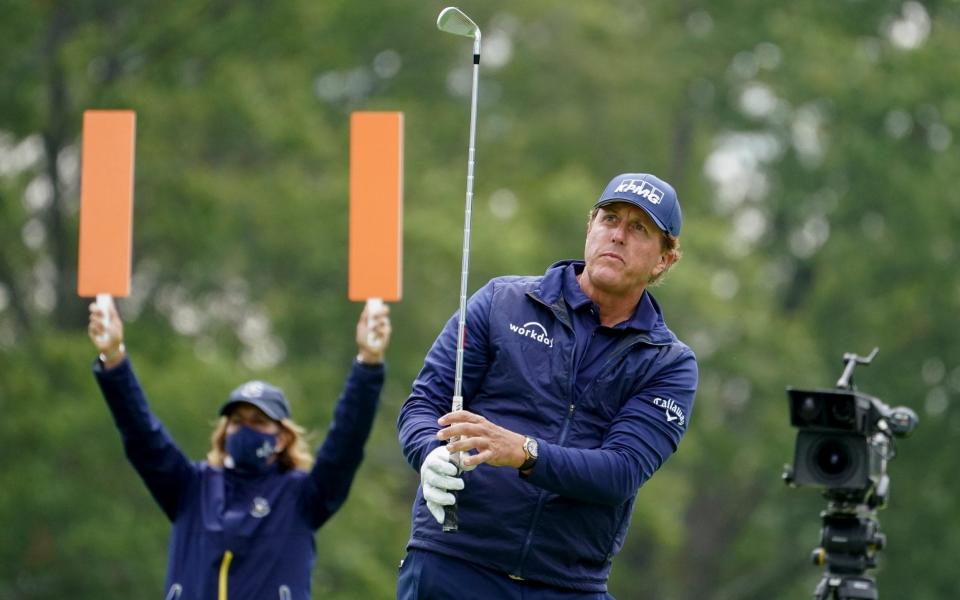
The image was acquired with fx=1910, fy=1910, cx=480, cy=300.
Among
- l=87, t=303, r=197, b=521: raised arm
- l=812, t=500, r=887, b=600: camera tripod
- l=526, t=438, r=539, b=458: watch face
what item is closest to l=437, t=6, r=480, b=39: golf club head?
l=526, t=438, r=539, b=458: watch face

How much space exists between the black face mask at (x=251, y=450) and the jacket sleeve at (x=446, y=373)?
82.1 inches

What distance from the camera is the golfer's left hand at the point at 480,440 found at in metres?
4.97

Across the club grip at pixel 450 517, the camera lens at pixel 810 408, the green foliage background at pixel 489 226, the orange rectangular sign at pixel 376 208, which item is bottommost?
the club grip at pixel 450 517

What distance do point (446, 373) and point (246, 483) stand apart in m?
2.22

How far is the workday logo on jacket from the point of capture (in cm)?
540

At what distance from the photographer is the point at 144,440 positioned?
24.1 feet

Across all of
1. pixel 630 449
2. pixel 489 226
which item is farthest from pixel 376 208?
pixel 489 226

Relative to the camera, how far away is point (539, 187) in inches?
996

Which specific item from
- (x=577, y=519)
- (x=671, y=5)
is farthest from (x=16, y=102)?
(x=577, y=519)

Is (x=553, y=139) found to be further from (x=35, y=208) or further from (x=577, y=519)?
(x=577, y=519)

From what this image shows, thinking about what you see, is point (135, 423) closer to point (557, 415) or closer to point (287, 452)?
point (287, 452)

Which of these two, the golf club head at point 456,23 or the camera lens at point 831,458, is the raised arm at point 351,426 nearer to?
the golf club head at point 456,23

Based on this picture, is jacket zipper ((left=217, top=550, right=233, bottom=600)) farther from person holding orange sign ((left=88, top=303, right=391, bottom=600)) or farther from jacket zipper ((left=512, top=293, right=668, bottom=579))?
jacket zipper ((left=512, top=293, right=668, bottom=579))

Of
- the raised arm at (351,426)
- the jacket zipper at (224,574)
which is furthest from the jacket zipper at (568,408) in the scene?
the jacket zipper at (224,574)
